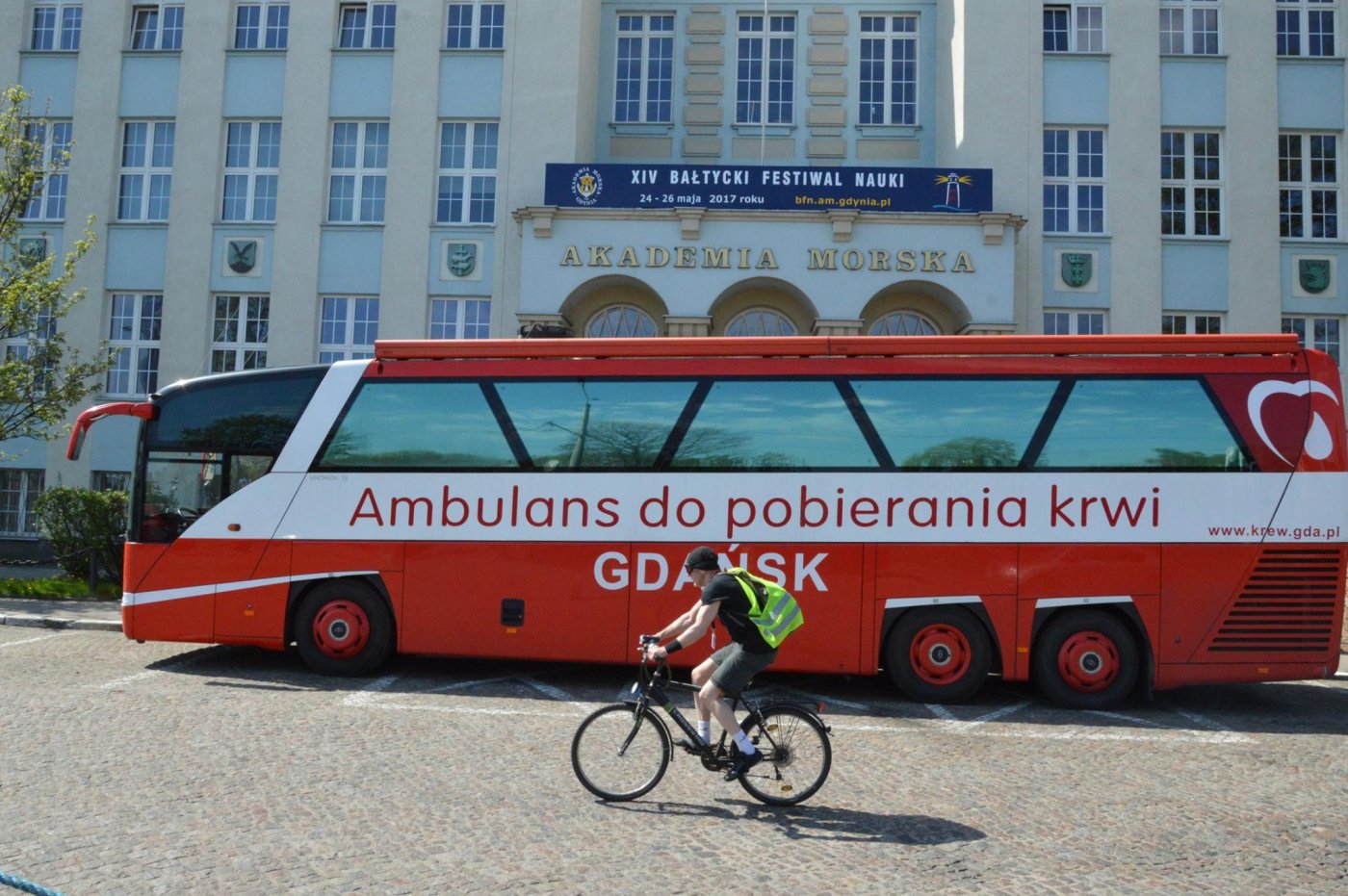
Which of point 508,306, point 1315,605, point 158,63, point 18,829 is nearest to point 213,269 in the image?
point 158,63

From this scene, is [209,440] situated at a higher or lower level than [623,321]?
lower

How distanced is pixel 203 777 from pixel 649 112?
21.1 metres

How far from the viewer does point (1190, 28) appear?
23766 millimetres

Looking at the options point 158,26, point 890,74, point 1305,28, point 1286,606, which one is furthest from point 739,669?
point 158,26

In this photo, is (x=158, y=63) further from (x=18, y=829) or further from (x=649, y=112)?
(x=18, y=829)

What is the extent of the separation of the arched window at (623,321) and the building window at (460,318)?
97.0 inches

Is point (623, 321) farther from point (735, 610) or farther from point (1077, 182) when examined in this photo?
point (735, 610)

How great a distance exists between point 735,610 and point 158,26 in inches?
993

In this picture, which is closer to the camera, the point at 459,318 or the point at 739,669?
the point at 739,669

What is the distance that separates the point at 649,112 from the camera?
2552 cm

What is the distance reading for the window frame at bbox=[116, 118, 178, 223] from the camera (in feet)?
82.3

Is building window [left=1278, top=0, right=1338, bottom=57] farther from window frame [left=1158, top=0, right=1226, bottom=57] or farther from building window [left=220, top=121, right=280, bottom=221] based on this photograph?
building window [left=220, top=121, right=280, bottom=221]

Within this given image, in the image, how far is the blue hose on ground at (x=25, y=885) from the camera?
15.8 feet

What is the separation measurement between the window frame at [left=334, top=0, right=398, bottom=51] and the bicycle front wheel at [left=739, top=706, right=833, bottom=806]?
22.2 meters
